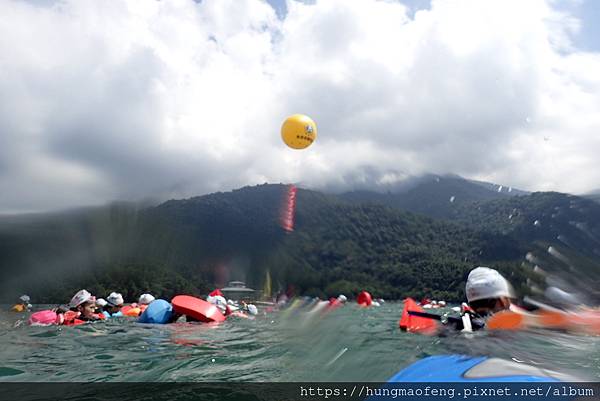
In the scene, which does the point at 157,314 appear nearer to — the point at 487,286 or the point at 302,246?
the point at 487,286

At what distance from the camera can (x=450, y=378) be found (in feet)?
8.71

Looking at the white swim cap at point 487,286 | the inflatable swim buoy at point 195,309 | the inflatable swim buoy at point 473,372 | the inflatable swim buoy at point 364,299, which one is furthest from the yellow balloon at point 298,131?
the inflatable swim buoy at point 364,299

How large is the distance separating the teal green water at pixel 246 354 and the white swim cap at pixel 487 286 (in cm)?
80

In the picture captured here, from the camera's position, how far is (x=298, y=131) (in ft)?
44.7

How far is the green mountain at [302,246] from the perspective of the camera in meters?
62.7

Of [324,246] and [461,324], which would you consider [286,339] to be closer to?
[461,324]

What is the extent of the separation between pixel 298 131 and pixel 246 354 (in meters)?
8.34

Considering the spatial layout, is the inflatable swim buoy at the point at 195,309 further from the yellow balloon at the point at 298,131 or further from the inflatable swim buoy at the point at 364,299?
the inflatable swim buoy at the point at 364,299

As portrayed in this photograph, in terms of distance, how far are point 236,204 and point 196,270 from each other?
116 feet

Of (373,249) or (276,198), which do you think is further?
(276,198)

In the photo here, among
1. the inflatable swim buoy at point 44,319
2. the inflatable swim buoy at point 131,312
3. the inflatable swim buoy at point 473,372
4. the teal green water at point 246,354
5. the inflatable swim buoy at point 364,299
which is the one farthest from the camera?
the inflatable swim buoy at point 364,299

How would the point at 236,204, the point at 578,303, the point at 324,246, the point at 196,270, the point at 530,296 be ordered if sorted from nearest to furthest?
1. the point at 578,303
2. the point at 530,296
3. the point at 324,246
4. the point at 196,270
5. the point at 236,204

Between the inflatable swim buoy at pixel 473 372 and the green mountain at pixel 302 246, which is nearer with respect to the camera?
the inflatable swim buoy at pixel 473 372

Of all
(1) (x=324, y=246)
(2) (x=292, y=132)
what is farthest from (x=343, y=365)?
(1) (x=324, y=246)
